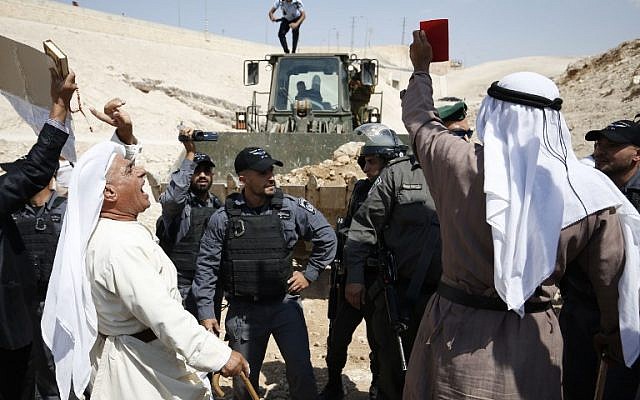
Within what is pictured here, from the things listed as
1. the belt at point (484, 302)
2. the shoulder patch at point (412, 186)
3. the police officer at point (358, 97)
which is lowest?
the belt at point (484, 302)

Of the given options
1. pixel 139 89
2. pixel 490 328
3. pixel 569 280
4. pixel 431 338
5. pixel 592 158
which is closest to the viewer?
pixel 490 328

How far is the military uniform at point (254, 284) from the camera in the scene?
3268 mm

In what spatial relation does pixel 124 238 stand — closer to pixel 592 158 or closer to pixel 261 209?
pixel 261 209

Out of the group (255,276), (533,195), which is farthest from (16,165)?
(533,195)

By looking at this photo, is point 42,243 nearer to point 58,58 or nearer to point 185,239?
point 185,239

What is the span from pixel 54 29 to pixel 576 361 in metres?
30.6

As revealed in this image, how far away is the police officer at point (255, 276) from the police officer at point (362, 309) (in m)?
0.49

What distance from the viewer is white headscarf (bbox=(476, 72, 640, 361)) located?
66.1 inches

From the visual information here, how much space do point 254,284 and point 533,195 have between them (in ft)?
6.28

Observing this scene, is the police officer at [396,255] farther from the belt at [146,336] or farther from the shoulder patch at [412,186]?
the belt at [146,336]

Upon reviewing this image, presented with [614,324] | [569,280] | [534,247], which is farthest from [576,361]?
[534,247]

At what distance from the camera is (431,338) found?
198cm

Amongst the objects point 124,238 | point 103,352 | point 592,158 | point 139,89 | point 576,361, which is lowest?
point 576,361

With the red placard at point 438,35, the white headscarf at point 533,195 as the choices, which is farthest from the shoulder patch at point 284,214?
the white headscarf at point 533,195
